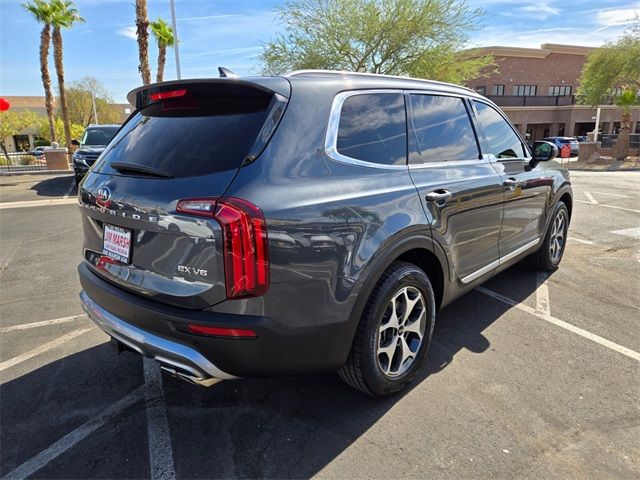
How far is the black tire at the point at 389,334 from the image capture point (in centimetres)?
245

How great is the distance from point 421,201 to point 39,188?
13936 mm

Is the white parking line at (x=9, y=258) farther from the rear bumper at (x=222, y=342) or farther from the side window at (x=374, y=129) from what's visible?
the side window at (x=374, y=129)

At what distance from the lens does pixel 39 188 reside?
13227 millimetres

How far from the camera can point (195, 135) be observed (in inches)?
Result: 90.4

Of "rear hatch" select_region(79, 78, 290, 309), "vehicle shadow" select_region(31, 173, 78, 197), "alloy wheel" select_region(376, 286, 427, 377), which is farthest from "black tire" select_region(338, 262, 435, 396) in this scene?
"vehicle shadow" select_region(31, 173, 78, 197)

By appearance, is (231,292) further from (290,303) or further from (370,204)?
(370,204)

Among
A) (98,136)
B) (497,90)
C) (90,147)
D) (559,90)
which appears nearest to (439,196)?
(90,147)

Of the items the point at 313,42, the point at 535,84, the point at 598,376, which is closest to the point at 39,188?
the point at 313,42

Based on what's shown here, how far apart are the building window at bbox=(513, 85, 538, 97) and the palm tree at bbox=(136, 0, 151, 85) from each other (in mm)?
39559

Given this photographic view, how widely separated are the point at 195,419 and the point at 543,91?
54.6m

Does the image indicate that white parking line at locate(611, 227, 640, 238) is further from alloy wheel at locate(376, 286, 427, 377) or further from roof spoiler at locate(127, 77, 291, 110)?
roof spoiler at locate(127, 77, 291, 110)

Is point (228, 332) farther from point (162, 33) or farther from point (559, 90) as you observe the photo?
point (559, 90)

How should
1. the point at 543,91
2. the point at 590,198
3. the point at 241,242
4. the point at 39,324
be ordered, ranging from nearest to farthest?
the point at 241,242, the point at 39,324, the point at 590,198, the point at 543,91

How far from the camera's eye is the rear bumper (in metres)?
2.03
